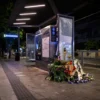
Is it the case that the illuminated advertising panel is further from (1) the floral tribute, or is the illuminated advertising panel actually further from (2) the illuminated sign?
(1) the floral tribute

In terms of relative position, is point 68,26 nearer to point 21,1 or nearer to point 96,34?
point 21,1

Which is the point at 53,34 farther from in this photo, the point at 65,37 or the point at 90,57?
the point at 90,57

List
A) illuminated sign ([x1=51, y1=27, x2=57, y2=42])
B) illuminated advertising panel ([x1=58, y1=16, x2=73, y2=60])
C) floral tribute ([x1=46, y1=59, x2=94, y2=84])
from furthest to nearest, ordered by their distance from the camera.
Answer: illuminated sign ([x1=51, y1=27, x2=57, y2=42])
illuminated advertising panel ([x1=58, y1=16, x2=73, y2=60])
floral tribute ([x1=46, y1=59, x2=94, y2=84])

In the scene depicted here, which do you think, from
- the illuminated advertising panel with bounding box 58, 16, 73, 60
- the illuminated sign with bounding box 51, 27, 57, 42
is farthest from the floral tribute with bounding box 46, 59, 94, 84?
the illuminated sign with bounding box 51, 27, 57, 42

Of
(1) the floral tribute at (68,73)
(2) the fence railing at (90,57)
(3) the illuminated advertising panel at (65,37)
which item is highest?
(3) the illuminated advertising panel at (65,37)

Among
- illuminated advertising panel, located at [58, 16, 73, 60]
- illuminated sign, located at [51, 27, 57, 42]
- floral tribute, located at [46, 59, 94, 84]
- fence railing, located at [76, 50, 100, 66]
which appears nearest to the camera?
floral tribute, located at [46, 59, 94, 84]

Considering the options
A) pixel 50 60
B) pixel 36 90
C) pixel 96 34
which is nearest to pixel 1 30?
pixel 96 34

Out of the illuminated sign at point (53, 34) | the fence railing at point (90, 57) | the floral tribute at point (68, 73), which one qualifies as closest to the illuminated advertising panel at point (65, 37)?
the illuminated sign at point (53, 34)

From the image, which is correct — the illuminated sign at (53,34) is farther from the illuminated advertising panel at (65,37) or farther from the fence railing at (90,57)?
the fence railing at (90,57)

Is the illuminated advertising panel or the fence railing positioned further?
the fence railing

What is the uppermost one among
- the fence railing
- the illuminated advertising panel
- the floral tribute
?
the illuminated advertising panel

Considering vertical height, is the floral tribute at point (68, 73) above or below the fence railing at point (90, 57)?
below

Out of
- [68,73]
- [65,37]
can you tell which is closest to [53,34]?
[65,37]

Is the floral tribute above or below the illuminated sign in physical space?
below
